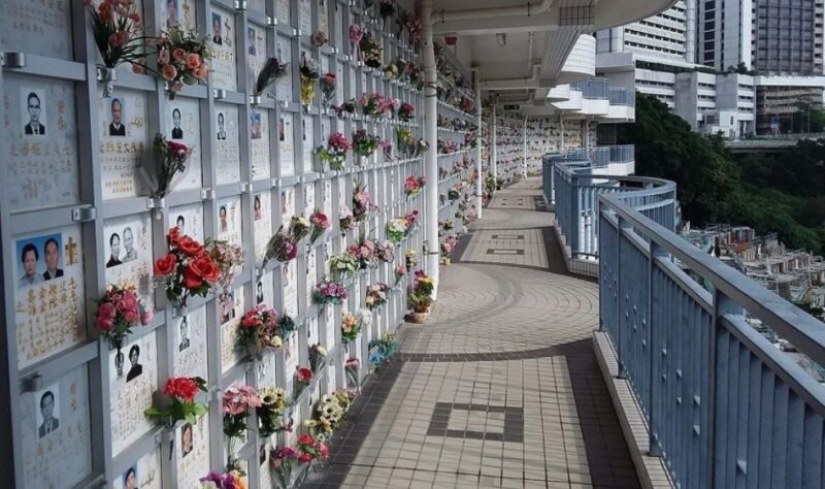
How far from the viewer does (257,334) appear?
3082 mm

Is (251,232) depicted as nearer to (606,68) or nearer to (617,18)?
(617,18)

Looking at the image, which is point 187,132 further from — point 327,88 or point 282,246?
point 327,88

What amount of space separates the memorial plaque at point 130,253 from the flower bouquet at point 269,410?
975 millimetres

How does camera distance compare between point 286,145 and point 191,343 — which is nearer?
point 191,343

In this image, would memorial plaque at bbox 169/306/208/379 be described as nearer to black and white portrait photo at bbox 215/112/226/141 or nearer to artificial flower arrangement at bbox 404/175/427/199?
black and white portrait photo at bbox 215/112/226/141

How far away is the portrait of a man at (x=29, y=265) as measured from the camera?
5.86 ft

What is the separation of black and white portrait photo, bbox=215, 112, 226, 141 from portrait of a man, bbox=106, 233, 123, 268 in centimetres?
78

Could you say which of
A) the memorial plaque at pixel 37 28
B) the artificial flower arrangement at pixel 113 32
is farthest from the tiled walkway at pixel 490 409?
the memorial plaque at pixel 37 28

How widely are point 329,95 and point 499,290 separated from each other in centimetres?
450

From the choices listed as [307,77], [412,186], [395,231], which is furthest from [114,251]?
[412,186]

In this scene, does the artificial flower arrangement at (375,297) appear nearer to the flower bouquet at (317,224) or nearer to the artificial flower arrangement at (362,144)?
the artificial flower arrangement at (362,144)

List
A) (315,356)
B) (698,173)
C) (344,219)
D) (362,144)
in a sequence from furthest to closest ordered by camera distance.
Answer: (698,173) < (362,144) < (344,219) < (315,356)

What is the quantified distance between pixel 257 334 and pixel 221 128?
811 mm

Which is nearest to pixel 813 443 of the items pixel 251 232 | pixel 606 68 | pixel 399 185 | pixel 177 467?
pixel 177 467
